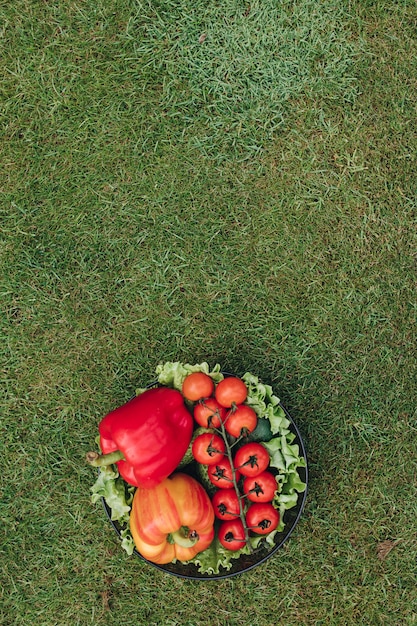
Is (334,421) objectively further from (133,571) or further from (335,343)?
(133,571)

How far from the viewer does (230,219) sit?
9.75 feet

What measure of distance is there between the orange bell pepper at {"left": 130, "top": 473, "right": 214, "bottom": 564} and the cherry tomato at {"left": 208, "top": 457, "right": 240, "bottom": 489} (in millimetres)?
73

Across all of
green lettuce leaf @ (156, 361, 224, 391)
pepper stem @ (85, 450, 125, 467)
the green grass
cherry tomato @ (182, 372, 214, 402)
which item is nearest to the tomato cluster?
cherry tomato @ (182, 372, 214, 402)

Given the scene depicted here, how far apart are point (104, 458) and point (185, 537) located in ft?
1.34

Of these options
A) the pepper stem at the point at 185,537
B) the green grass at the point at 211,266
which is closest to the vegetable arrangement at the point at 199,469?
the pepper stem at the point at 185,537

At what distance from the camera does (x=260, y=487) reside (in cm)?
235

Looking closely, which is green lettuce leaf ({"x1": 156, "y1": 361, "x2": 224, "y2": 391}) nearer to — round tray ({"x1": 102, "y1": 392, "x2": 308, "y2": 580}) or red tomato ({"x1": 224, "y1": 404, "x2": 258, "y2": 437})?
red tomato ({"x1": 224, "y1": 404, "x2": 258, "y2": 437})

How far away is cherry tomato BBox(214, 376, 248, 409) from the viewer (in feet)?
7.76

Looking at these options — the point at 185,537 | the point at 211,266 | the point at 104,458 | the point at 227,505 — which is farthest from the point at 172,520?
the point at 211,266

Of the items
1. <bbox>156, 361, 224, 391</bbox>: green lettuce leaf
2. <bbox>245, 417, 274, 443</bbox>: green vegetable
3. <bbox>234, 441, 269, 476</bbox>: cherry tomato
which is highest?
<bbox>156, 361, 224, 391</bbox>: green lettuce leaf

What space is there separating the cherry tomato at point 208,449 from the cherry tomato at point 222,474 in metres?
0.02

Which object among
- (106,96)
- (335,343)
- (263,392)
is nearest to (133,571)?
(263,392)

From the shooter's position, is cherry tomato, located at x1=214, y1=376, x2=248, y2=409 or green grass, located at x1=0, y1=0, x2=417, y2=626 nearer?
cherry tomato, located at x1=214, y1=376, x2=248, y2=409

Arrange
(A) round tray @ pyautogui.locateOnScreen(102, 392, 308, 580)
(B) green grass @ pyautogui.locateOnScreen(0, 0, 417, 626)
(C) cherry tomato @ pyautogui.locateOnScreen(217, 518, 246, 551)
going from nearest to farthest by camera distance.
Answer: (C) cherry tomato @ pyautogui.locateOnScreen(217, 518, 246, 551) < (A) round tray @ pyautogui.locateOnScreen(102, 392, 308, 580) < (B) green grass @ pyautogui.locateOnScreen(0, 0, 417, 626)
